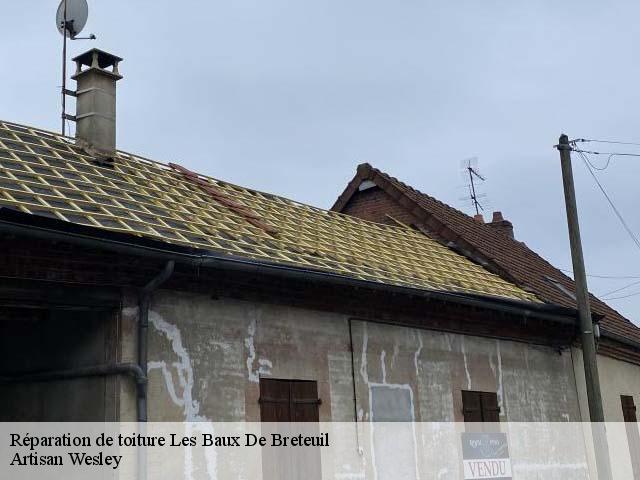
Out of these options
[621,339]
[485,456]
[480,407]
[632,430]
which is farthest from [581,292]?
[632,430]

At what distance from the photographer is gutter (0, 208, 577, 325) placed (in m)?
7.43

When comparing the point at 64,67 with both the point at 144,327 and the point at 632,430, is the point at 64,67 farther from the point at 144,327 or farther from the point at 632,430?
the point at 632,430

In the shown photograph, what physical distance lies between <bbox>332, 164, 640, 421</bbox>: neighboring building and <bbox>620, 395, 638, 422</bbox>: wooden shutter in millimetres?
24

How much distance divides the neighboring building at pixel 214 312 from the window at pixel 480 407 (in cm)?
3

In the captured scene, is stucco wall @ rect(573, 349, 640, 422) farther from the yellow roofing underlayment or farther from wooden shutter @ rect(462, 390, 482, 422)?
wooden shutter @ rect(462, 390, 482, 422)

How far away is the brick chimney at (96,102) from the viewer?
1233cm

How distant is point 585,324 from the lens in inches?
541

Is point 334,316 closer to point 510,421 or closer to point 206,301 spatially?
point 206,301

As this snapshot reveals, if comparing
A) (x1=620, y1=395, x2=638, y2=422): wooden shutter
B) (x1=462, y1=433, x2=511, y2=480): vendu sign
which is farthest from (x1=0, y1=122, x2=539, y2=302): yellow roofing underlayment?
(x1=620, y1=395, x2=638, y2=422): wooden shutter

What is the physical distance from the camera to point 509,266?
17.6m

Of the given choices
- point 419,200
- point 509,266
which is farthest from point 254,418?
point 419,200

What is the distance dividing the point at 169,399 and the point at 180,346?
56cm

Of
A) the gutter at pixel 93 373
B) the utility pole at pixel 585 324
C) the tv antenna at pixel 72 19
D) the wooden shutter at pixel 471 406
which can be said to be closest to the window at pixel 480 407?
the wooden shutter at pixel 471 406

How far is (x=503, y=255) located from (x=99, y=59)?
9.43 meters
